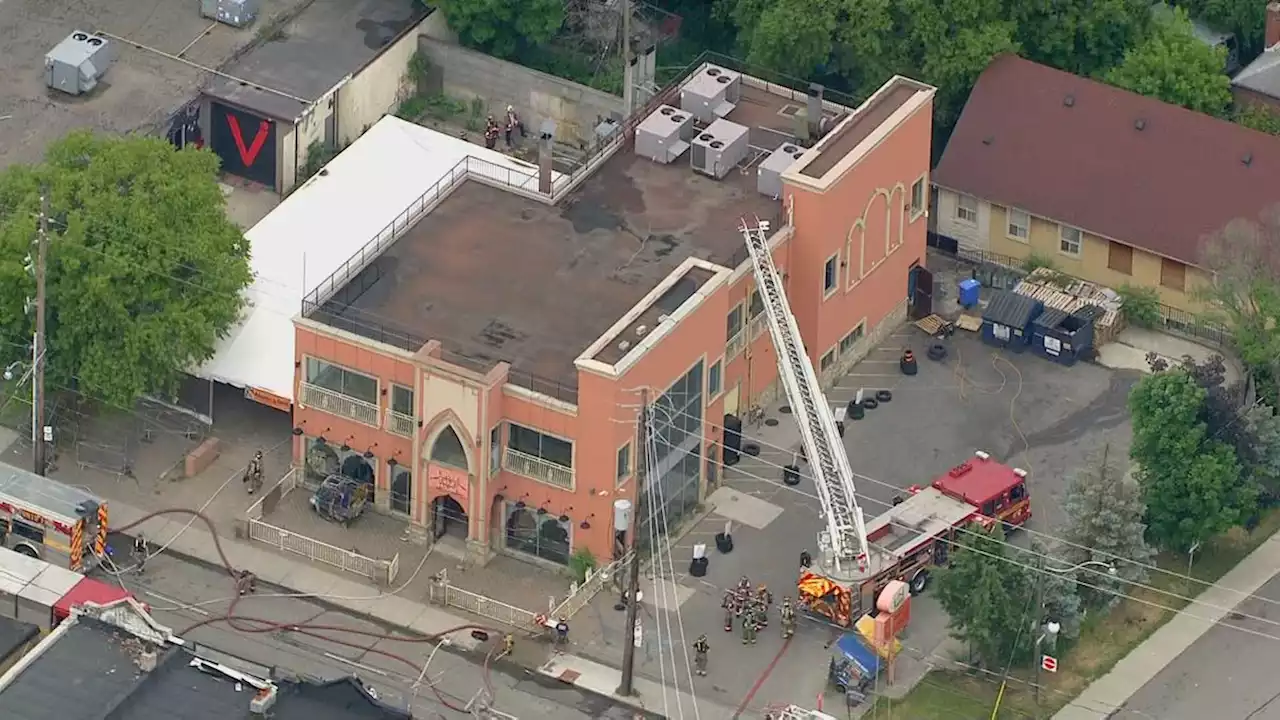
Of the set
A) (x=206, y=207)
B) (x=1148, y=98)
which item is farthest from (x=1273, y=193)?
(x=206, y=207)

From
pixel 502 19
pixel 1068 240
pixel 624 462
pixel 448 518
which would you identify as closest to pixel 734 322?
pixel 624 462

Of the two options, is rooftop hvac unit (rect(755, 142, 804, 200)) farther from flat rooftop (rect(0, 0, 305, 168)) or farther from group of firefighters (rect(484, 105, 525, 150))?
flat rooftop (rect(0, 0, 305, 168))

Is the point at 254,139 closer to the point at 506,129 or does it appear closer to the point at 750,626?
the point at 506,129

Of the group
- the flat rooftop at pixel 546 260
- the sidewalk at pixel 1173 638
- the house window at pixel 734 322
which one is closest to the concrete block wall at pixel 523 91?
the flat rooftop at pixel 546 260

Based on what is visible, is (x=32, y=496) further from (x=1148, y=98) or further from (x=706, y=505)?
(x=1148, y=98)

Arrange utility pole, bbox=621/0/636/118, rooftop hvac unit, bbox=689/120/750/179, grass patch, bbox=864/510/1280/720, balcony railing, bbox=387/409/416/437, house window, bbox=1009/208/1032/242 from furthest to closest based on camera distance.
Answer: utility pole, bbox=621/0/636/118
house window, bbox=1009/208/1032/242
rooftop hvac unit, bbox=689/120/750/179
balcony railing, bbox=387/409/416/437
grass patch, bbox=864/510/1280/720

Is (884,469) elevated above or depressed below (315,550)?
above

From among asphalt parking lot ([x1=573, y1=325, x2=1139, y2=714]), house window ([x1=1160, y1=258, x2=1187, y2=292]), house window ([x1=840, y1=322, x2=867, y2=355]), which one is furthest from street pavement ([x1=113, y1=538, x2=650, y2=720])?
house window ([x1=1160, y1=258, x2=1187, y2=292])

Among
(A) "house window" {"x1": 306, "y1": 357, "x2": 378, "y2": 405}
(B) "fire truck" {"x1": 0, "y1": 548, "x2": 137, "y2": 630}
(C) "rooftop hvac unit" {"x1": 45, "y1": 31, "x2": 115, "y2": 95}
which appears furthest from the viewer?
(C) "rooftop hvac unit" {"x1": 45, "y1": 31, "x2": 115, "y2": 95}
